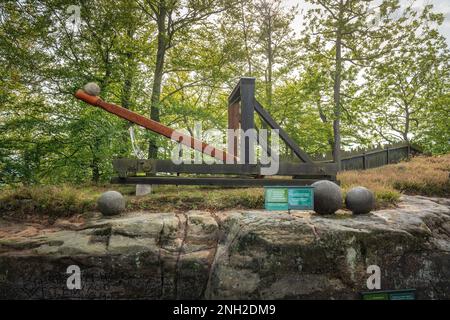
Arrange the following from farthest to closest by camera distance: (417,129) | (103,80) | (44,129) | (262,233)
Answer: (417,129) < (103,80) < (44,129) < (262,233)

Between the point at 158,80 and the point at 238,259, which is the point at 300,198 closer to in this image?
the point at 238,259

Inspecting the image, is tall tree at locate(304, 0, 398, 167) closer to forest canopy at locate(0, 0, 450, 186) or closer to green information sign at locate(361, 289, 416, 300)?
forest canopy at locate(0, 0, 450, 186)

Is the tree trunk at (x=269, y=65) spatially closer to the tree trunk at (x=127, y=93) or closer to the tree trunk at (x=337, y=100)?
the tree trunk at (x=337, y=100)

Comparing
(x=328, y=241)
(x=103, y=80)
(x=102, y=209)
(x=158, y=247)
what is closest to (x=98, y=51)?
(x=103, y=80)

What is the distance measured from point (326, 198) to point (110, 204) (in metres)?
3.70

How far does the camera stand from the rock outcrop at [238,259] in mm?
4043

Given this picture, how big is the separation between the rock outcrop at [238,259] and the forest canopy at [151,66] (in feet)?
9.68

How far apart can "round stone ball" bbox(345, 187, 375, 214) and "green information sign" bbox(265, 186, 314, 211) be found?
0.85m

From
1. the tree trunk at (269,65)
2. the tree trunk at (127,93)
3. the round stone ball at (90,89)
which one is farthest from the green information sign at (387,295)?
the tree trunk at (269,65)

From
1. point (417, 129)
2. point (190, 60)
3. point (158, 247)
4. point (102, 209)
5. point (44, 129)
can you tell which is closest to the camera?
point (158, 247)

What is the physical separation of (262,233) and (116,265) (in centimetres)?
215

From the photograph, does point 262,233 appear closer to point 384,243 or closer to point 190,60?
point 384,243

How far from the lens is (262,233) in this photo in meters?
4.26

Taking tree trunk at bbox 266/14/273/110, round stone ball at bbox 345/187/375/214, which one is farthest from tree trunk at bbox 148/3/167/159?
round stone ball at bbox 345/187/375/214
